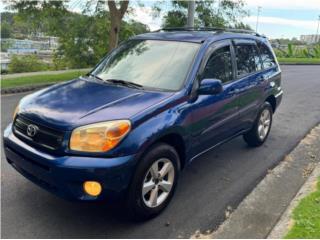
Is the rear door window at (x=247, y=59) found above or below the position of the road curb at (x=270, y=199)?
above

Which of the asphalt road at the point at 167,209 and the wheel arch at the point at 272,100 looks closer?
the asphalt road at the point at 167,209

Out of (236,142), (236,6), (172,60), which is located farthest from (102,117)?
(236,6)

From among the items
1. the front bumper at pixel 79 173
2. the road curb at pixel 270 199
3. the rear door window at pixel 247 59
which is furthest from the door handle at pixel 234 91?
the front bumper at pixel 79 173

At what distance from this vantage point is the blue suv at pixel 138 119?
3240 millimetres

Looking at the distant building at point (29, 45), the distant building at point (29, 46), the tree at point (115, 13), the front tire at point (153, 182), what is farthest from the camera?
the distant building at point (29, 45)

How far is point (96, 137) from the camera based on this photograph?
10.6 feet

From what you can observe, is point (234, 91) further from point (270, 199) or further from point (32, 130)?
point (32, 130)

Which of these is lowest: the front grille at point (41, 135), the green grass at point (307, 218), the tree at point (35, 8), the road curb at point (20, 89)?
the green grass at point (307, 218)

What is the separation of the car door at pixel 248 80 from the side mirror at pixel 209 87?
968mm

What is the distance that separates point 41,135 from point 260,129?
3.85 metres

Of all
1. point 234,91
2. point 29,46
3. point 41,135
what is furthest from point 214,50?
point 29,46

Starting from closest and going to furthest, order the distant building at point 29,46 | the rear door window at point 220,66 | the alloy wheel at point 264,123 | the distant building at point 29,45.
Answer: the rear door window at point 220,66 → the alloy wheel at point 264,123 → the distant building at point 29,46 → the distant building at point 29,45

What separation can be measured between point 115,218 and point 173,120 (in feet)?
3.77

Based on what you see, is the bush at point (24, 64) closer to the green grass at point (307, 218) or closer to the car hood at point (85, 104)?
the car hood at point (85, 104)
